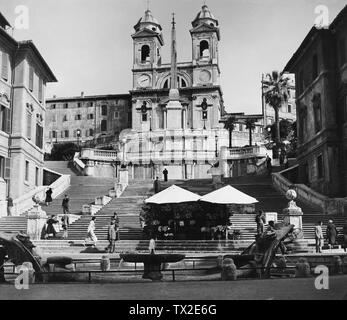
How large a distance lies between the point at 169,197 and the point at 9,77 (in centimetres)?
1805

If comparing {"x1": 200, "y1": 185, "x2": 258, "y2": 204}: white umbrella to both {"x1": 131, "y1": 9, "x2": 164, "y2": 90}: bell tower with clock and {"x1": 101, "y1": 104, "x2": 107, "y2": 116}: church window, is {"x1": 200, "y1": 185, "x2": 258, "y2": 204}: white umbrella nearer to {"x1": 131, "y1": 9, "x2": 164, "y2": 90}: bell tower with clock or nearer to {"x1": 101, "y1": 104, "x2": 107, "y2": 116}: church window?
{"x1": 131, "y1": 9, "x2": 164, "y2": 90}: bell tower with clock

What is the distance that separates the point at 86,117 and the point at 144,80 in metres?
16.6

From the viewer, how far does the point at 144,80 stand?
95.2 m

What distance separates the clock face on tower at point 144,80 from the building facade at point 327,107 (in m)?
57.7

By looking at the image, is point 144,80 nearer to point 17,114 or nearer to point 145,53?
point 145,53

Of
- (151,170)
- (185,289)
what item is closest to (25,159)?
(151,170)

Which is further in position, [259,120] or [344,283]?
[259,120]

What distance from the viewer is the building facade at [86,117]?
102625 mm

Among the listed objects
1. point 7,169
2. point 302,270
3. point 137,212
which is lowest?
point 302,270

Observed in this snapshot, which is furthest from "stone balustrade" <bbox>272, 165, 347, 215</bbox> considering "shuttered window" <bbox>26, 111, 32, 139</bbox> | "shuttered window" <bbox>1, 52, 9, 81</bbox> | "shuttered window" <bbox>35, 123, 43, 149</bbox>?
"shuttered window" <bbox>1, 52, 9, 81</bbox>

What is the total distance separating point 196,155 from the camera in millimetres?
63531

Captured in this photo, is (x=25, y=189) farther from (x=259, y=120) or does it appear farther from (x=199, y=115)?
(x=259, y=120)

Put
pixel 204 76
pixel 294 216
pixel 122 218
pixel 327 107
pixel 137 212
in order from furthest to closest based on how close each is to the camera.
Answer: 1. pixel 204 76
2. pixel 327 107
3. pixel 137 212
4. pixel 122 218
5. pixel 294 216

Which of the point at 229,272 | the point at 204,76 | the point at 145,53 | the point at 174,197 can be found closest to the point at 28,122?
the point at 174,197
